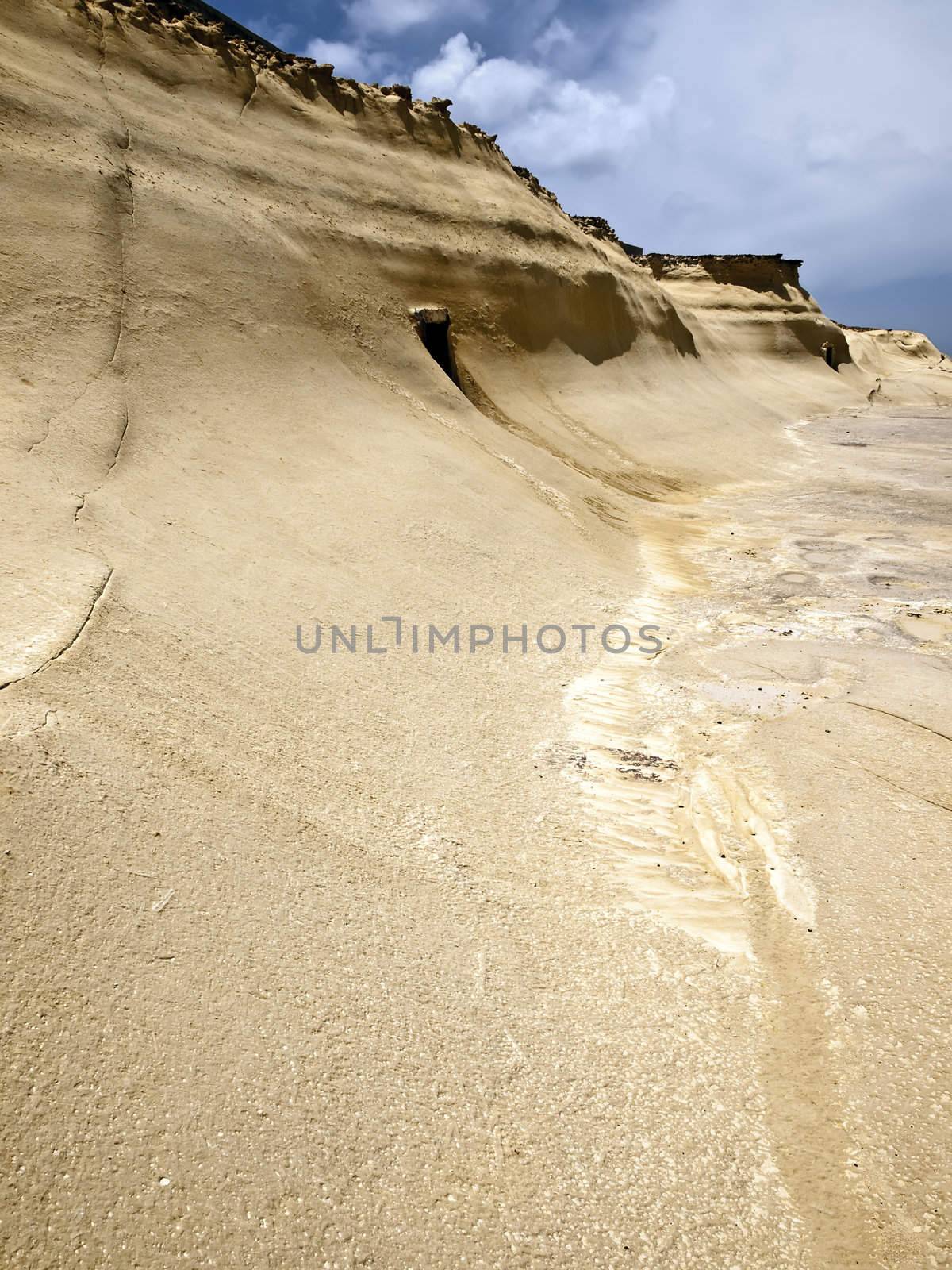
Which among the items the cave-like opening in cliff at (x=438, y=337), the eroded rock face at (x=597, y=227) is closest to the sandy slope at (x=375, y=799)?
the cave-like opening in cliff at (x=438, y=337)

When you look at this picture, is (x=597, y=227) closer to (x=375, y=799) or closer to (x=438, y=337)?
(x=438, y=337)

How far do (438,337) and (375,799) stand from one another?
23.4 feet

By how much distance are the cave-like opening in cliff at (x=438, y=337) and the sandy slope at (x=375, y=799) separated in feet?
1.82

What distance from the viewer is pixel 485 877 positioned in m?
2.81

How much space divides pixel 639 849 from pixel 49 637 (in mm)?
2379

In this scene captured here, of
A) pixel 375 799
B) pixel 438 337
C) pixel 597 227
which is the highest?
pixel 597 227

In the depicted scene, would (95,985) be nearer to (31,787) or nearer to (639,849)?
(31,787)

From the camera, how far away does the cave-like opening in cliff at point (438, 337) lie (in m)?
8.71

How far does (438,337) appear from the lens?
898 cm

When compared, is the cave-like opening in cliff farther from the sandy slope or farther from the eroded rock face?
the eroded rock face

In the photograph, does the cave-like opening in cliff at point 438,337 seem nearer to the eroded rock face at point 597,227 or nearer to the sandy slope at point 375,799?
the sandy slope at point 375,799

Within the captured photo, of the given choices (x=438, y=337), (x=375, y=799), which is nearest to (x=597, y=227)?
(x=438, y=337)

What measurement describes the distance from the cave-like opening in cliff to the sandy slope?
55 centimetres

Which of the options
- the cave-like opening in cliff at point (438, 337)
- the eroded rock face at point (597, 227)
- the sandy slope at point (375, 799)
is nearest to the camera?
the sandy slope at point (375, 799)
